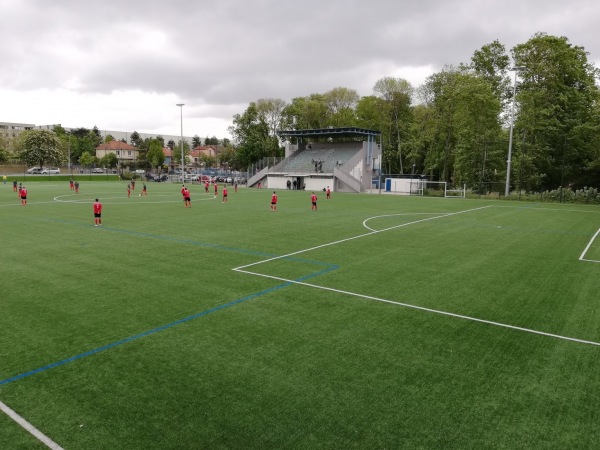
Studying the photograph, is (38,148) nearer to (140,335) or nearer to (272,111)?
(272,111)

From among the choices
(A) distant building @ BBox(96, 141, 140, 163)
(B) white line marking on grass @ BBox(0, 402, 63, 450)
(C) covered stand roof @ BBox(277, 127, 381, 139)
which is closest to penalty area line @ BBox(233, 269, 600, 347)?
(B) white line marking on grass @ BBox(0, 402, 63, 450)

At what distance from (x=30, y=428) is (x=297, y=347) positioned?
404 cm

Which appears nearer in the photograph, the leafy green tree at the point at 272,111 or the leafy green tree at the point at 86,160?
the leafy green tree at the point at 272,111

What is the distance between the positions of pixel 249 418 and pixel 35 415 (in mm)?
2760

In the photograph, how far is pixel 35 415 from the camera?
17.7 feet

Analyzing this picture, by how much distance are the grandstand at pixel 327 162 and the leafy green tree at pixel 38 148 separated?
53580 mm

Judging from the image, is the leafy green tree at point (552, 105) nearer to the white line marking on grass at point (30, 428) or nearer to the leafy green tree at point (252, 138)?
the leafy green tree at point (252, 138)

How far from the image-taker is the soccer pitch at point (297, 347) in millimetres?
5219

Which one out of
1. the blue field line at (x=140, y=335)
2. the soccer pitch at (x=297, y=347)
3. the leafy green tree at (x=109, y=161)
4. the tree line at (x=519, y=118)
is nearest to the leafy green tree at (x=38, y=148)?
the leafy green tree at (x=109, y=161)

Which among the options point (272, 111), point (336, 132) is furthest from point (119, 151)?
point (336, 132)

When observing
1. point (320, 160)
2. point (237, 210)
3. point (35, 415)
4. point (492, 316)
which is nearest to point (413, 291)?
point (492, 316)

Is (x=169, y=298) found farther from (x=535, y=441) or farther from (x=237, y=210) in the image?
(x=237, y=210)

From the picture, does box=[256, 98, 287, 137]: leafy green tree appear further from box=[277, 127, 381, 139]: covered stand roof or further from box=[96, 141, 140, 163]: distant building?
box=[96, 141, 140, 163]: distant building

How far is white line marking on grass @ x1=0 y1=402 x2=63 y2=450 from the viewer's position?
4.86 m
